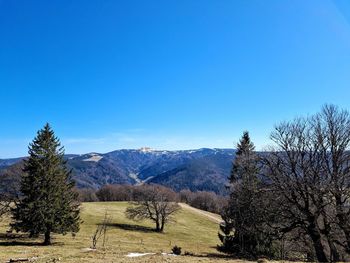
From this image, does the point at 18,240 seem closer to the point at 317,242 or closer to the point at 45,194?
the point at 45,194

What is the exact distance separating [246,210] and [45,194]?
1034 inches

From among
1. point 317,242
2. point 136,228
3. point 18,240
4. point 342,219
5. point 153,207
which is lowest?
point 136,228

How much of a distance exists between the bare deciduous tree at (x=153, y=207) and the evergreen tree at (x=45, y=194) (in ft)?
A: 131

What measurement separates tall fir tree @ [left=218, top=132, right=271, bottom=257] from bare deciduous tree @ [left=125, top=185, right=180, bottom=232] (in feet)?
122

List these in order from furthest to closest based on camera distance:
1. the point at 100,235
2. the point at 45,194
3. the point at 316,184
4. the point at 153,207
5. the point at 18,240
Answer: the point at 153,207 < the point at 100,235 < the point at 18,240 < the point at 45,194 < the point at 316,184

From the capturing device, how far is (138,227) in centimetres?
8238

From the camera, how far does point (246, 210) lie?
31406 millimetres

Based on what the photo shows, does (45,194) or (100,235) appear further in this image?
(100,235)

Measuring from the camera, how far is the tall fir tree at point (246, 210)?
3091cm

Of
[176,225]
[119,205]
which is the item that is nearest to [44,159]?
[176,225]

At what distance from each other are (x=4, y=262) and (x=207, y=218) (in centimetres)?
9517

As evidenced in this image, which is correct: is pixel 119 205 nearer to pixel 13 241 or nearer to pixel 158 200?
pixel 158 200

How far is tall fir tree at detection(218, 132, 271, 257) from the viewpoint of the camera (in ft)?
101

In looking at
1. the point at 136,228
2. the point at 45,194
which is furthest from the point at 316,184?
the point at 136,228
